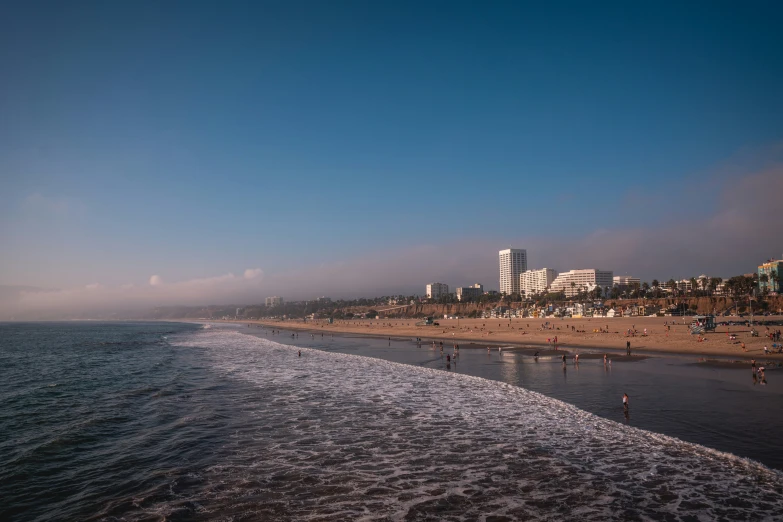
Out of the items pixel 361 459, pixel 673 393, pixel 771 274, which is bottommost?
pixel 361 459

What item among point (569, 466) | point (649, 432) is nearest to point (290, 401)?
point (569, 466)

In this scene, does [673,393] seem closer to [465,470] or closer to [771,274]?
[465,470]

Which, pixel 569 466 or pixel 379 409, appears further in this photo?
pixel 379 409

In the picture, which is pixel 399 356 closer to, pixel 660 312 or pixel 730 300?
pixel 660 312

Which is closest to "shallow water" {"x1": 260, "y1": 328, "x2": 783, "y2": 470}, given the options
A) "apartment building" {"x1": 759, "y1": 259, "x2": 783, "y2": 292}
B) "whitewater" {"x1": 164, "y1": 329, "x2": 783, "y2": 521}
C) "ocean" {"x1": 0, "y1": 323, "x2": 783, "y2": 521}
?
"ocean" {"x1": 0, "y1": 323, "x2": 783, "y2": 521}

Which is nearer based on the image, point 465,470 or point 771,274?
point 465,470

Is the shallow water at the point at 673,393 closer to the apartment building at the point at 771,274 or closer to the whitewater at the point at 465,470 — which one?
the whitewater at the point at 465,470

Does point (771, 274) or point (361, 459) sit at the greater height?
point (771, 274)

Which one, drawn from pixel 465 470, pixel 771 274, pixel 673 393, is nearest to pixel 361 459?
pixel 465 470

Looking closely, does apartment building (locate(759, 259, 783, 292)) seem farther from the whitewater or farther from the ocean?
the whitewater
